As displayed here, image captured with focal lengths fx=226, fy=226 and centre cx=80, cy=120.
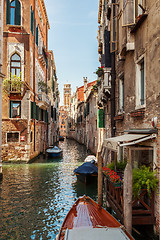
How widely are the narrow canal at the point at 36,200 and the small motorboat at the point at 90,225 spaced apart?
866 mm

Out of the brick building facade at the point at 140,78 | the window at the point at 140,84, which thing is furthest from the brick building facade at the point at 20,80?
the window at the point at 140,84

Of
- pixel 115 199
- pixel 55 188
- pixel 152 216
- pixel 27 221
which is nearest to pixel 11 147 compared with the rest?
pixel 55 188

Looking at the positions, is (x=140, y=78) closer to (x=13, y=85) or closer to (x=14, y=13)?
(x=13, y=85)

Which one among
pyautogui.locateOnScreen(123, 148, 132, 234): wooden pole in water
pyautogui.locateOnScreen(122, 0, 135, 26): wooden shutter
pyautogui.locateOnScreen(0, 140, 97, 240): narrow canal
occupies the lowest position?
pyautogui.locateOnScreen(0, 140, 97, 240): narrow canal

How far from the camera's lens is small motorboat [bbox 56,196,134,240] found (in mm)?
4270

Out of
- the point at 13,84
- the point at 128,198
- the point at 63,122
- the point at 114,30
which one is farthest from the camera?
the point at 63,122

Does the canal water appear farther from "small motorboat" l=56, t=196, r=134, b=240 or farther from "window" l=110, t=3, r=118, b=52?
"window" l=110, t=3, r=118, b=52

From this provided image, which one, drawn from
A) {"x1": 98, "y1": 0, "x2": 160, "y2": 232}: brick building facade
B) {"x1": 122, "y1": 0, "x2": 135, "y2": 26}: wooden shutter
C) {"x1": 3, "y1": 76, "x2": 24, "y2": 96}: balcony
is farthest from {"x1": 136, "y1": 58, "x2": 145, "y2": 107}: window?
{"x1": 3, "y1": 76, "x2": 24, "y2": 96}: balcony

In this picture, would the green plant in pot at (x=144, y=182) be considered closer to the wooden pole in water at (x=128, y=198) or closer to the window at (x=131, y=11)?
the wooden pole in water at (x=128, y=198)

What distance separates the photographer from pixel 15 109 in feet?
55.5

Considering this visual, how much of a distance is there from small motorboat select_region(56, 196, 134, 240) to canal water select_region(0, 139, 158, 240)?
0.80 meters

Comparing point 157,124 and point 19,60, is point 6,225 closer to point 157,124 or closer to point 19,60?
point 157,124

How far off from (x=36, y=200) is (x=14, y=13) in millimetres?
14114

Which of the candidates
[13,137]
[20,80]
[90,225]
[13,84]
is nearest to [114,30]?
[90,225]
